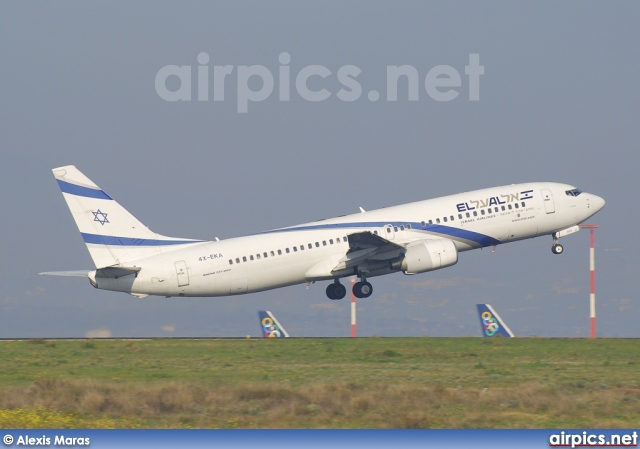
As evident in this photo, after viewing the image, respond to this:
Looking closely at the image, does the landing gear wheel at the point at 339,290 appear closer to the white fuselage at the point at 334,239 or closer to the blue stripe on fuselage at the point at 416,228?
the white fuselage at the point at 334,239

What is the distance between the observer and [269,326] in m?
63.1

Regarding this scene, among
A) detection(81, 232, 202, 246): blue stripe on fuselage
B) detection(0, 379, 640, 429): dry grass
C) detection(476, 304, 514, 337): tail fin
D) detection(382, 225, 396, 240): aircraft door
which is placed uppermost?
detection(382, 225, 396, 240): aircraft door

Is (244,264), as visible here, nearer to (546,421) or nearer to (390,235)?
(390,235)

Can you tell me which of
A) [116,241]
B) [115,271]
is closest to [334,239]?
[116,241]

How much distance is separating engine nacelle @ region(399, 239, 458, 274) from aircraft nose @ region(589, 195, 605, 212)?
387 inches

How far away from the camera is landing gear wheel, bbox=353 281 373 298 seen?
5428 centimetres

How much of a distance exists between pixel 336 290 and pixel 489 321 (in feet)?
38.9

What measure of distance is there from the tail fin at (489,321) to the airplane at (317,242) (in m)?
7.94

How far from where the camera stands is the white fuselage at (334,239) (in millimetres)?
49250

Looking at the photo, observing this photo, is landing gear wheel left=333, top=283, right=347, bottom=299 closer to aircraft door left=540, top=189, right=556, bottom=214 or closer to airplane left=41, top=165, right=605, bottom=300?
airplane left=41, top=165, right=605, bottom=300

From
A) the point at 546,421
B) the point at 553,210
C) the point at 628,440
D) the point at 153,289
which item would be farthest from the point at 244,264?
the point at 628,440

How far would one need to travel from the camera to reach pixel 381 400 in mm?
28828

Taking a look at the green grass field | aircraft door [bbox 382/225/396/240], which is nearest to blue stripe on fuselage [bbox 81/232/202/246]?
the green grass field

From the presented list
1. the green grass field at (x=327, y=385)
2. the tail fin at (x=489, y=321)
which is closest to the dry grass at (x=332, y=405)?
the green grass field at (x=327, y=385)
